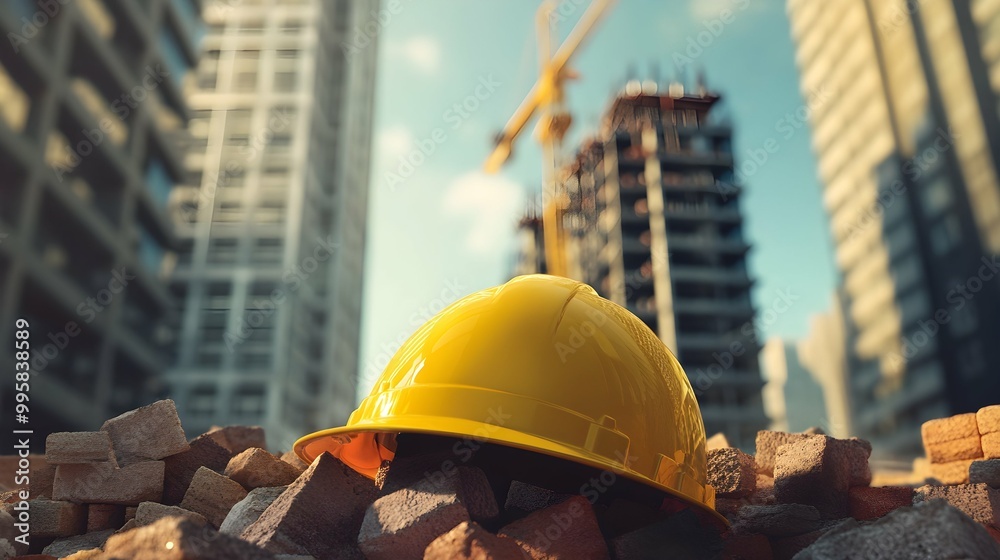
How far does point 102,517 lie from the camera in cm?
308

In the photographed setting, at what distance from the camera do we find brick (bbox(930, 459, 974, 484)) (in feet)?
13.5

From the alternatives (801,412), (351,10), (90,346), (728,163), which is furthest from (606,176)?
(801,412)

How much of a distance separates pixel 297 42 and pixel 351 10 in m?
13.8

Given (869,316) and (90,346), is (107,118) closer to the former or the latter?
(90,346)

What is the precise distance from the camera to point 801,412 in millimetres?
100688

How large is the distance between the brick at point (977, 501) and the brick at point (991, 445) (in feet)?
2.43

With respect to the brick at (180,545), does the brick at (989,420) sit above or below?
above

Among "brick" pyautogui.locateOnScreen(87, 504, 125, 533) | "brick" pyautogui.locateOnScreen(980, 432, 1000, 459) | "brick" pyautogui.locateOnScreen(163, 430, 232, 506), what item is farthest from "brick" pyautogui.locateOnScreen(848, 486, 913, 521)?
"brick" pyautogui.locateOnScreen(87, 504, 125, 533)

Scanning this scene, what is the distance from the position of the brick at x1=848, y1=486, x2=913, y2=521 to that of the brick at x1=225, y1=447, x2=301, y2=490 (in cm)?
260

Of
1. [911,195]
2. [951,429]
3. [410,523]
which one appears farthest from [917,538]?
[911,195]

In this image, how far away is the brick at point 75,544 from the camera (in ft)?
9.30

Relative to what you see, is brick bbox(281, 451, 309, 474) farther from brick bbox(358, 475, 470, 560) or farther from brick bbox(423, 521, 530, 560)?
brick bbox(423, 521, 530, 560)

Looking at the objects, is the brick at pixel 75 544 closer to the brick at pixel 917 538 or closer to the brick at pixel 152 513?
the brick at pixel 152 513

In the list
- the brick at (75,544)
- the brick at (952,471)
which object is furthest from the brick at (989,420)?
the brick at (75,544)
